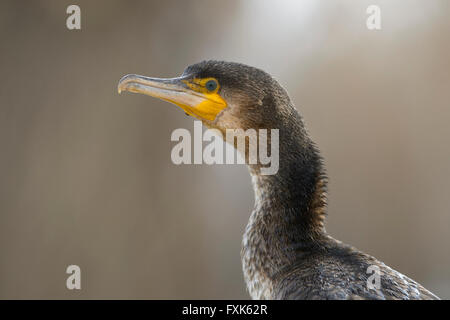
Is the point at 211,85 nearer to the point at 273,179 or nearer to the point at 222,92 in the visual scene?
the point at 222,92

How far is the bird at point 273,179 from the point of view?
0.88 m

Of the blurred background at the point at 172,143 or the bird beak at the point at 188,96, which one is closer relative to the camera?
the bird beak at the point at 188,96

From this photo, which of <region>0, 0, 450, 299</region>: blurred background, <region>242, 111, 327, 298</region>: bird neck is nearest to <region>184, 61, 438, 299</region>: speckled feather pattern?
<region>242, 111, 327, 298</region>: bird neck

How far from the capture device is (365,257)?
87cm

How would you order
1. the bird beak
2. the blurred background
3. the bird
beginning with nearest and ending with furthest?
1. the bird
2. the bird beak
3. the blurred background

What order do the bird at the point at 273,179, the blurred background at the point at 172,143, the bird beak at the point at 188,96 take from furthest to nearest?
the blurred background at the point at 172,143
the bird beak at the point at 188,96
the bird at the point at 273,179

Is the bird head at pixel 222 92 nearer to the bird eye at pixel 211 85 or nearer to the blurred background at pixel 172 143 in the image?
the bird eye at pixel 211 85

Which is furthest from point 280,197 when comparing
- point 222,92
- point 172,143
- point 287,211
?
point 172,143

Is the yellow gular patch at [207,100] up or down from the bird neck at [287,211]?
up

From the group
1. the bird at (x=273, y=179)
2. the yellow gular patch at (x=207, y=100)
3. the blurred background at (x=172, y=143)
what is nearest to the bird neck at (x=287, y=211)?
the bird at (x=273, y=179)

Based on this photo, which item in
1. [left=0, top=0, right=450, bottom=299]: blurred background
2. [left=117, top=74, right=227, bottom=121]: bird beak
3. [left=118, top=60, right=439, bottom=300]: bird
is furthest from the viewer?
[left=0, top=0, right=450, bottom=299]: blurred background

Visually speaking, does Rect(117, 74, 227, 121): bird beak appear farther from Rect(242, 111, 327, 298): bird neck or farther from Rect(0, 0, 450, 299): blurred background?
Rect(0, 0, 450, 299): blurred background

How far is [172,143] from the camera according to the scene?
218 centimetres

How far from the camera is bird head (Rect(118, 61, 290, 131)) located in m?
0.95
